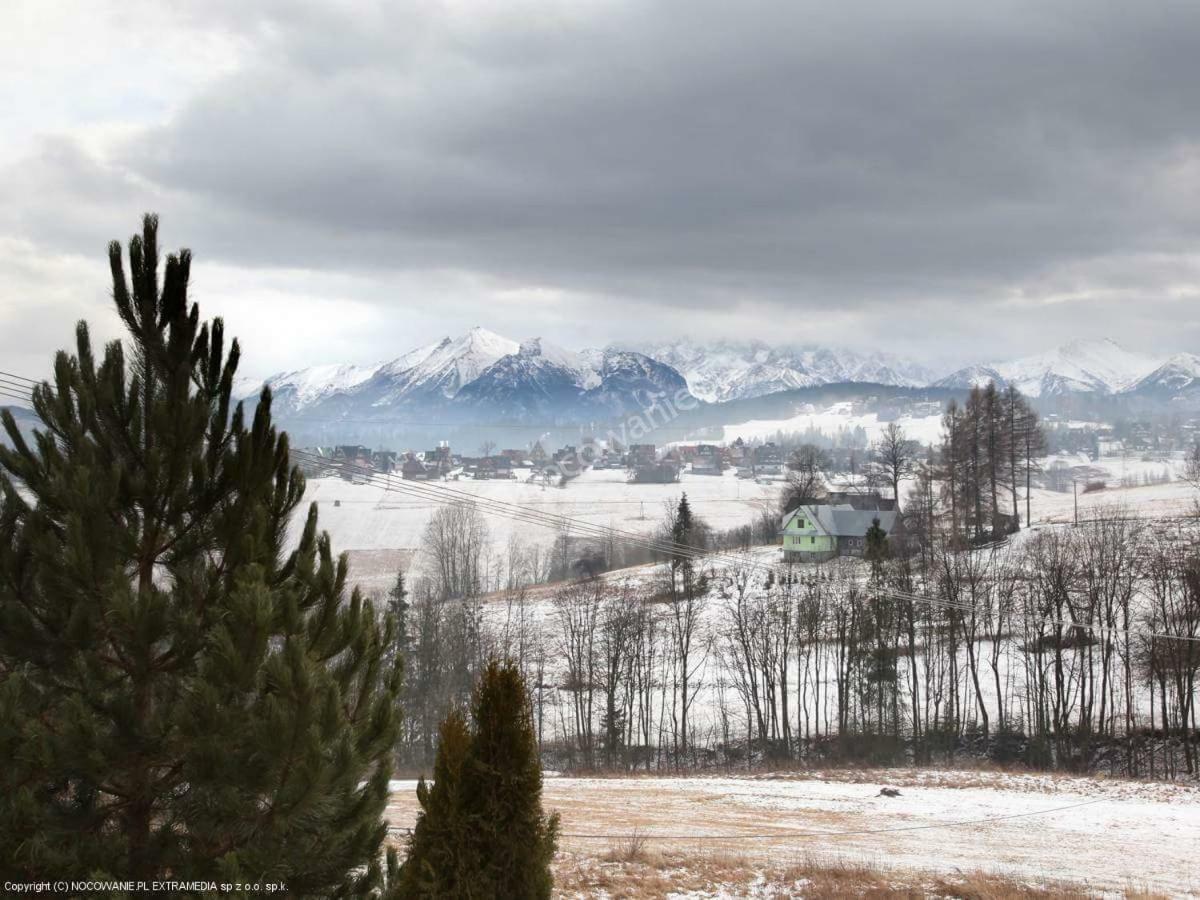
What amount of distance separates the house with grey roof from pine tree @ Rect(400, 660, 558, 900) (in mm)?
80273

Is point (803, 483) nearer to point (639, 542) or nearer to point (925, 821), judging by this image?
point (639, 542)

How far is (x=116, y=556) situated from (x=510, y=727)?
4429 mm

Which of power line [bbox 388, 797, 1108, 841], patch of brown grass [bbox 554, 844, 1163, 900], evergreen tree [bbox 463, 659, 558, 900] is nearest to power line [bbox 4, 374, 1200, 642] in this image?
evergreen tree [bbox 463, 659, 558, 900]

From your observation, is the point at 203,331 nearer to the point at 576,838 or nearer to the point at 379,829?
the point at 379,829

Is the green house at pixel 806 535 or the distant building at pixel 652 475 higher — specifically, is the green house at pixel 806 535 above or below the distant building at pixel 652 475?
below

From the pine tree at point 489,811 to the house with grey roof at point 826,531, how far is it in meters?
80.3

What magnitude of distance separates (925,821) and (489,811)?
20.4 m

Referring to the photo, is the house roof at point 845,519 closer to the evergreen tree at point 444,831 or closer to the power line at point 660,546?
the power line at point 660,546

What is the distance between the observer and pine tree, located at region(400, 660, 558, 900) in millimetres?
9398

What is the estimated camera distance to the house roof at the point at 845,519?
9394 cm

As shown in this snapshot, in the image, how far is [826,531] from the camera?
93375 mm

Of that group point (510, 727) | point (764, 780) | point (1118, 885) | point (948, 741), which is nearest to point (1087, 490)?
point (948, 741)

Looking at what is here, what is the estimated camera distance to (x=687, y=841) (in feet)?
72.6

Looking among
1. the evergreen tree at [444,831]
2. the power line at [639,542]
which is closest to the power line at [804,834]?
the power line at [639,542]
